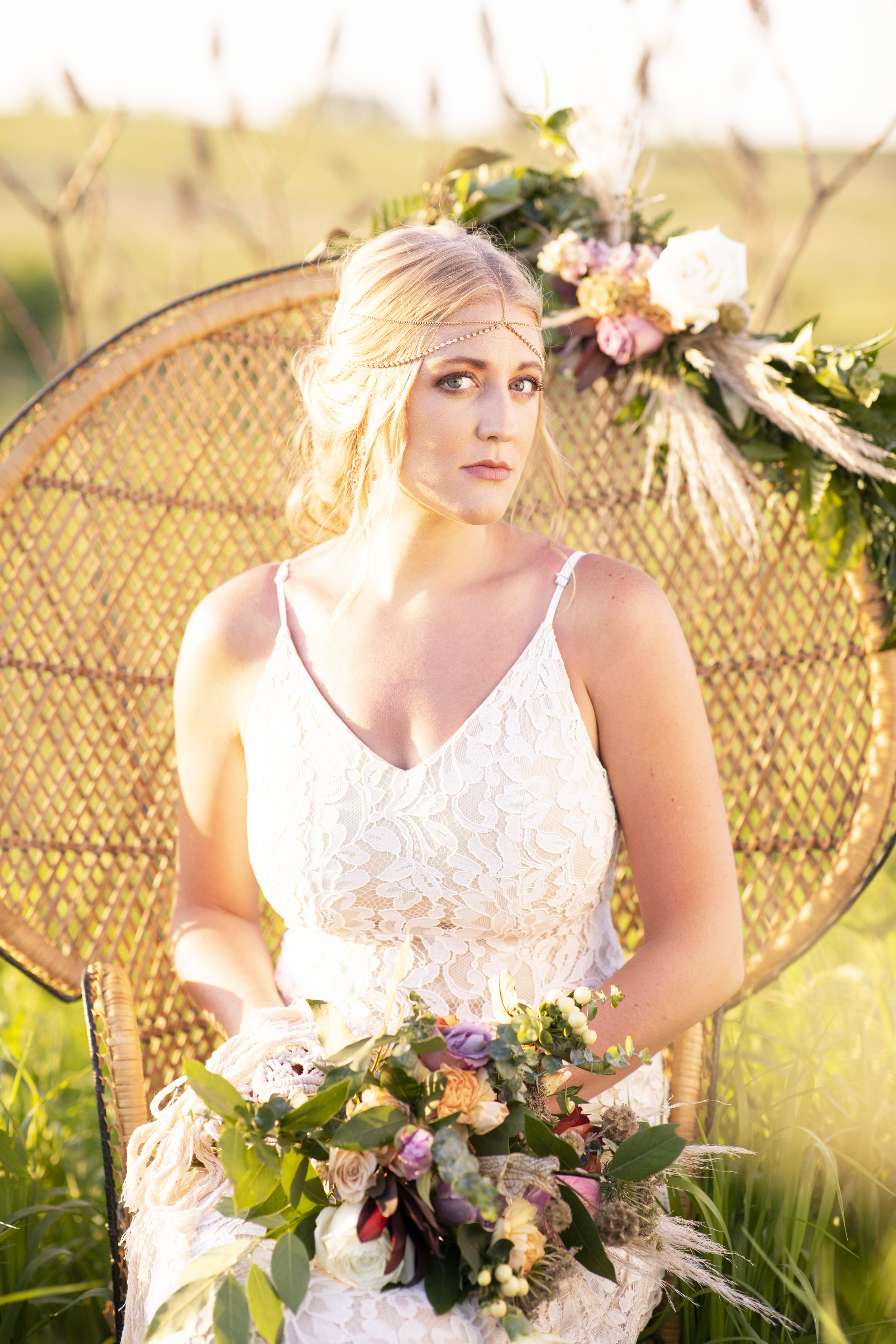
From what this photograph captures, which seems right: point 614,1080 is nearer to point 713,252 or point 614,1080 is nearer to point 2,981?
point 713,252

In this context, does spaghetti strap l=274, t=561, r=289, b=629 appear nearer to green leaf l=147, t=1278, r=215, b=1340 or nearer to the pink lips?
the pink lips

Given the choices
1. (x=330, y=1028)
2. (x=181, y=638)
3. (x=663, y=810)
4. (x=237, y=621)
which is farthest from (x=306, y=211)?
(x=330, y=1028)

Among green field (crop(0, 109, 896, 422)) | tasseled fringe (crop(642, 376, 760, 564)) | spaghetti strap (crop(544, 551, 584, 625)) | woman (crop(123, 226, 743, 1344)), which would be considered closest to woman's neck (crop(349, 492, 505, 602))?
woman (crop(123, 226, 743, 1344))

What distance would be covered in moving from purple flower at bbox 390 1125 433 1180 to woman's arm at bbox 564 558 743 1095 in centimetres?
54

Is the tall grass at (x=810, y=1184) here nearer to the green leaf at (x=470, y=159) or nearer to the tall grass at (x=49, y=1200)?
the tall grass at (x=49, y=1200)

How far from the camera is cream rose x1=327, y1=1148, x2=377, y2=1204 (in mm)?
1108

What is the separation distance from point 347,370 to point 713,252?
0.70 m

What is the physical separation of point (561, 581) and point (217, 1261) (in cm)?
100

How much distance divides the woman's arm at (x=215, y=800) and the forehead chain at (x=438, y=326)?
1.60ft

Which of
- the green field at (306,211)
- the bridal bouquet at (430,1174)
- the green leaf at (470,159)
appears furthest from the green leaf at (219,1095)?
the green field at (306,211)

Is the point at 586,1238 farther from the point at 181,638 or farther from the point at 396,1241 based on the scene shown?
the point at 181,638

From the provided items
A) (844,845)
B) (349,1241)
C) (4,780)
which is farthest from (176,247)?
(349,1241)

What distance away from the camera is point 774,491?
6.81ft

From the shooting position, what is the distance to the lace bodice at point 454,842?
1.59 metres
